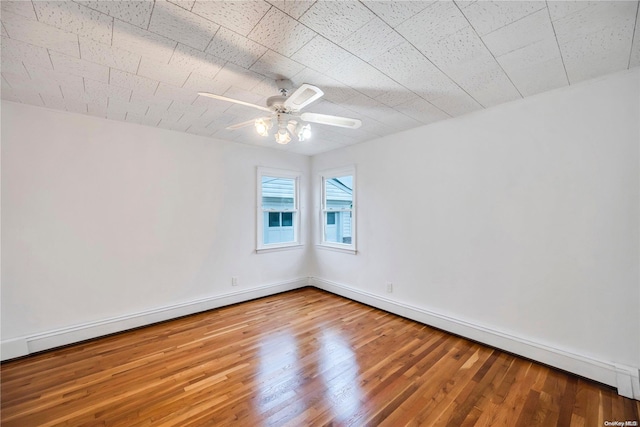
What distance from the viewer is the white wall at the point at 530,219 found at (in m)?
2.01

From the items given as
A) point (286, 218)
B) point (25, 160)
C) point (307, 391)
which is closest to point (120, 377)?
point (307, 391)

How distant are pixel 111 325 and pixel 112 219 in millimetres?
1193

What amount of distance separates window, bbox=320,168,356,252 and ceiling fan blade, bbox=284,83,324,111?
2375mm

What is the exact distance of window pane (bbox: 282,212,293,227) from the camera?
4.60 meters

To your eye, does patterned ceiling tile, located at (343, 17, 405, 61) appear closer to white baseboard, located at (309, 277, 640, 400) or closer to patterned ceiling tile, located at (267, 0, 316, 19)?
patterned ceiling tile, located at (267, 0, 316, 19)

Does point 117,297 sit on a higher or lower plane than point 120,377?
higher

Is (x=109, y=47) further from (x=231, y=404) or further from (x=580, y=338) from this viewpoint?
(x=580, y=338)

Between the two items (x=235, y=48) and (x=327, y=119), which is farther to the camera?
(x=327, y=119)

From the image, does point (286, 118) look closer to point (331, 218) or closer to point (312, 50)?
point (312, 50)

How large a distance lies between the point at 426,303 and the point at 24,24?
406 centimetres

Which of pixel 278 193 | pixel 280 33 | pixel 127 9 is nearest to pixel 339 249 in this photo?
pixel 278 193

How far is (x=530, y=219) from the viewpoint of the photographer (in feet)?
7.94

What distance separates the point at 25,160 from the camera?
252 cm

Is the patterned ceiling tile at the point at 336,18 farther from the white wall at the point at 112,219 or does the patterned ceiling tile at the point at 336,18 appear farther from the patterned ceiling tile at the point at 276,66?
the white wall at the point at 112,219
